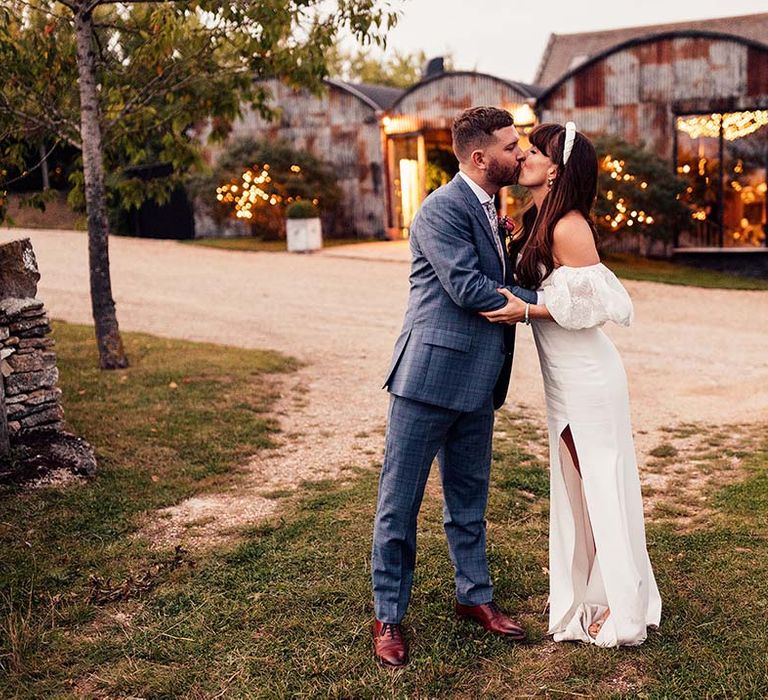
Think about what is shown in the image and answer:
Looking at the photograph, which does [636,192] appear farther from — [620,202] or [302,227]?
[302,227]

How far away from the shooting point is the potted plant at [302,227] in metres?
19.5

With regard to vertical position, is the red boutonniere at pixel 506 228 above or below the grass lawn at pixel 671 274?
above

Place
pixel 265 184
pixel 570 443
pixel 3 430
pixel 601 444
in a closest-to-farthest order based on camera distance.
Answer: pixel 601 444
pixel 570 443
pixel 3 430
pixel 265 184

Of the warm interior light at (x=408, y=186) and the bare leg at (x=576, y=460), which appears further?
the warm interior light at (x=408, y=186)

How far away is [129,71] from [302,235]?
34.5 feet

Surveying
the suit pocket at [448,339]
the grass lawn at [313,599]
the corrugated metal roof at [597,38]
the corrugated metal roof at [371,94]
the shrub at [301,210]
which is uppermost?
the corrugated metal roof at [597,38]

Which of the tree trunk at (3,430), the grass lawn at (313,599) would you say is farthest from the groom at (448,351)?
the tree trunk at (3,430)

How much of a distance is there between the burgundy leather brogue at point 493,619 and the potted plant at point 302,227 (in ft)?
53.0

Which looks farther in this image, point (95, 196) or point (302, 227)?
point (302, 227)

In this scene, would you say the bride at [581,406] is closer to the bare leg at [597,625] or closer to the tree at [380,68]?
the bare leg at [597,625]

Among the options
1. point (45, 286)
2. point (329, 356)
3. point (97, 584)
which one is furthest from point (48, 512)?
point (45, 286)

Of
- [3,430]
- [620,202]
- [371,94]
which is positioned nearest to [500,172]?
[3,430]

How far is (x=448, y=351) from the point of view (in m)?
3.43

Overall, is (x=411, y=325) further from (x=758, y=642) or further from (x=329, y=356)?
(x=329, y=356)
